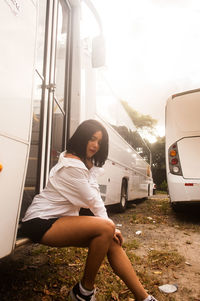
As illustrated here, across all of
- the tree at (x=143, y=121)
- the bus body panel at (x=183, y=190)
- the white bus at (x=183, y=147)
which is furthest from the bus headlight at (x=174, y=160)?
the tree at (x=143, y=121)

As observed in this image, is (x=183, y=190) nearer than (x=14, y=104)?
No

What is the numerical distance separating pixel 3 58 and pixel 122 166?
5.80m

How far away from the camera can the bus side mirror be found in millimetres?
3969

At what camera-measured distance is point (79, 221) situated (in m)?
2.17

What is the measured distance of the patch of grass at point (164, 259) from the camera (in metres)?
3.32

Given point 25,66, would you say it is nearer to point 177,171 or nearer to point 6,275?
point 6,275

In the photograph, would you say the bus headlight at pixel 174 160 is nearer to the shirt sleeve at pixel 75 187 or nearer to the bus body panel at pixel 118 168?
the bus body panel at pixel 118 168

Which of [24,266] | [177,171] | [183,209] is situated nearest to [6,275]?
[24,266]

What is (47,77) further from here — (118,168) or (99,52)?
(118,168)

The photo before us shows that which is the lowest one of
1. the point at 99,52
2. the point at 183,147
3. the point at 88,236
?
the point at 88,236

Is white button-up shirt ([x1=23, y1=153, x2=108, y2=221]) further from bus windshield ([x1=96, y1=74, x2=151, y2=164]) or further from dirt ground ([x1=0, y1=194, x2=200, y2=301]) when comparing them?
bus windshield ([x1=96, y1=74, x2=151, y2=164])

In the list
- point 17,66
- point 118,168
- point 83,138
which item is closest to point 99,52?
point 83,138

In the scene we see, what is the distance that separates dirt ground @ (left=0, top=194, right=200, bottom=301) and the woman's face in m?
1.00

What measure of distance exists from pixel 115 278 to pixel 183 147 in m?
3.48
